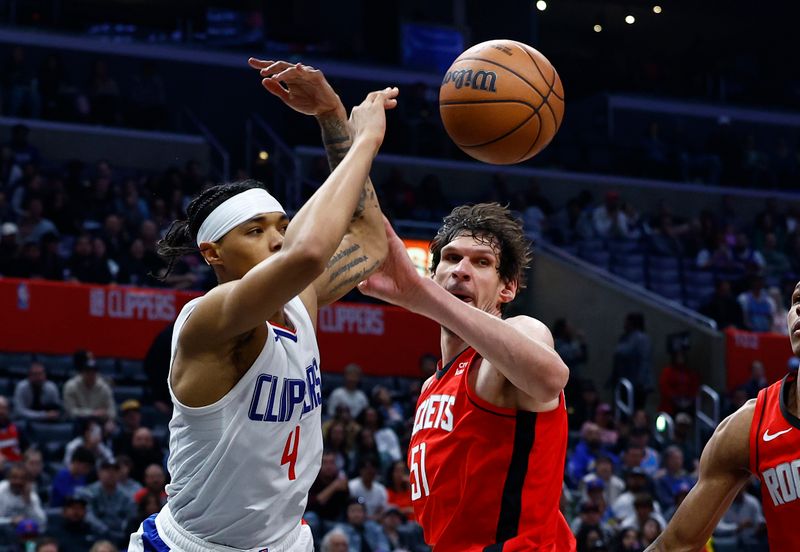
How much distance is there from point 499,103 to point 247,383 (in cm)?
189

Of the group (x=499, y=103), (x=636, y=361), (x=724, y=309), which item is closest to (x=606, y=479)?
(x=636, y=361)

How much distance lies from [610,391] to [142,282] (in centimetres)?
659

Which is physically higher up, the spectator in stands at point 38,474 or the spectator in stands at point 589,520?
the spectator in stands at point 38,474

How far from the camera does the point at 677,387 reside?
53.0ft

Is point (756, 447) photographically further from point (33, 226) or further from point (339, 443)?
point (33, 226)

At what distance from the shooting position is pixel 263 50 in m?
21.8

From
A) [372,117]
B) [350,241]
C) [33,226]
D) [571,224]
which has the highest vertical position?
[372,117]

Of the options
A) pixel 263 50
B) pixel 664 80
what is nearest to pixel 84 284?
pixel 263 50

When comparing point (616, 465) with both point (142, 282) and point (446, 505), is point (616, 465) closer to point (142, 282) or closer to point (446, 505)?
point (142, 282)

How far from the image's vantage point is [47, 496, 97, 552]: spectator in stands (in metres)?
9.58

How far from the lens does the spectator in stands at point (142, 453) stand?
412 inches

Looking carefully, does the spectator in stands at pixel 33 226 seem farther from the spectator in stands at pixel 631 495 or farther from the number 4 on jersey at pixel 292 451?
the number 4 on jersey at pixel 292 451

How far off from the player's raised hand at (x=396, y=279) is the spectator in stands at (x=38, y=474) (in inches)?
254

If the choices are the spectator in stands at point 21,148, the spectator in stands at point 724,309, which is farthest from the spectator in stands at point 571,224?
the spectator in stands at point 21,148
